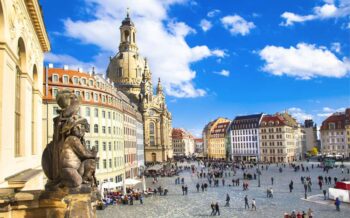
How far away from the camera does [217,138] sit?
15750cm

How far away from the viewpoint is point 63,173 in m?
6.55

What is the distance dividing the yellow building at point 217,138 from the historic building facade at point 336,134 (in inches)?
1485

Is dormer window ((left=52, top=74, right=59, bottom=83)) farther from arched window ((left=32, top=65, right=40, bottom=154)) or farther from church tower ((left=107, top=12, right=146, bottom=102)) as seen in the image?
church tower ((left=107, top=12, right=146, bottom=102))

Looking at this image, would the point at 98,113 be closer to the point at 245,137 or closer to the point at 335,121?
the point at 245,137

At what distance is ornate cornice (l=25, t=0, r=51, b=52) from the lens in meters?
15.3

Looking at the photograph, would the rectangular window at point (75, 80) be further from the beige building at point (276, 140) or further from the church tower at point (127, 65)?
the beige building at point (276, 140)

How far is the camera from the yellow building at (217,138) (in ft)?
506

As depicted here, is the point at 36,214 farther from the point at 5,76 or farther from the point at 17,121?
the point at 17,121

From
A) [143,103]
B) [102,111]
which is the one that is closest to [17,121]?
[102,111]

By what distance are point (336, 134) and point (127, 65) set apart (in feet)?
249

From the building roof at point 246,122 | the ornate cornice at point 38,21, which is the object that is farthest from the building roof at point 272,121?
the ornate cornice at point 38,21

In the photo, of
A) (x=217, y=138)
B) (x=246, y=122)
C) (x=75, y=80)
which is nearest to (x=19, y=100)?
(x=75, y=80)

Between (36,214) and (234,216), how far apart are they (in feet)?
83.3

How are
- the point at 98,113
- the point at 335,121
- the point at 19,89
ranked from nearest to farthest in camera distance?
the point at 19,89
the point at 98,113
the point at 335,121
